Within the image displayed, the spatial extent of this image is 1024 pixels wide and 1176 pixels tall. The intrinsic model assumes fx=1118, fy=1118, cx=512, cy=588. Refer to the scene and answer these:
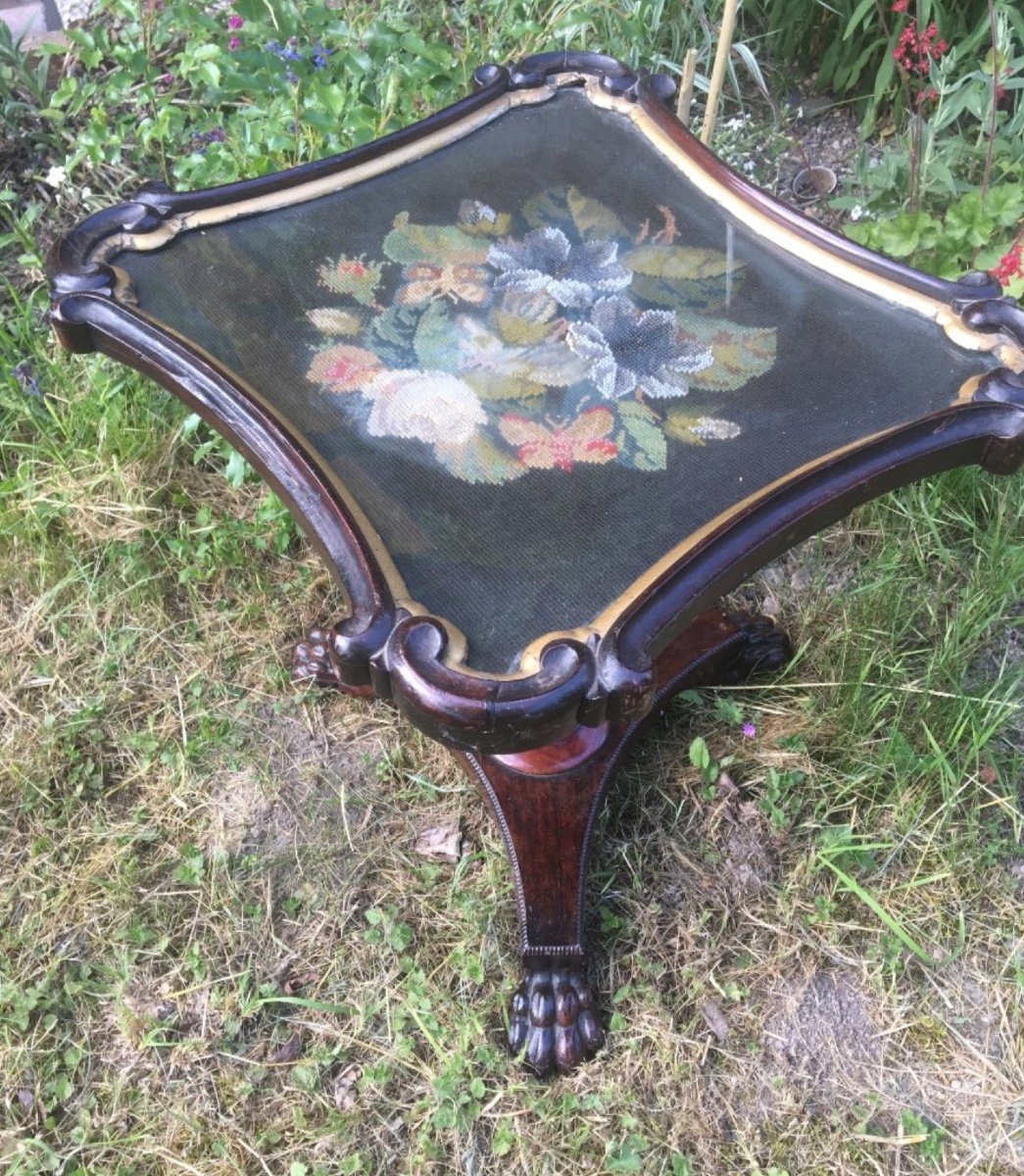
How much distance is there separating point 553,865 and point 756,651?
56 cm

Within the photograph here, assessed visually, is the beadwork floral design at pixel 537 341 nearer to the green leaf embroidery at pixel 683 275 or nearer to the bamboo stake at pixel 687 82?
the green leaf embroidery at pixel 683 275

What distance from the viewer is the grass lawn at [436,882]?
4.97 ft

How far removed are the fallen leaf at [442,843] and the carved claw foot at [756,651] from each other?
53cm

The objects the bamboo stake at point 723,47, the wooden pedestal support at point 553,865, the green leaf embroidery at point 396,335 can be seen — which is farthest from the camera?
the bamboo stake at point 723,47

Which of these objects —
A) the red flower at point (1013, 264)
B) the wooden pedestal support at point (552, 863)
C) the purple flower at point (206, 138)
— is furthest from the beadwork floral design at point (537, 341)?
the purple flower at point (206, 138)

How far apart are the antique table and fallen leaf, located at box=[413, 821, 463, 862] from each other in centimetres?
15

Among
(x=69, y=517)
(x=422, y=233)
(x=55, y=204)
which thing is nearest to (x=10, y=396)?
(x=69, y=517)

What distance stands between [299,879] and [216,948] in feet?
0.52

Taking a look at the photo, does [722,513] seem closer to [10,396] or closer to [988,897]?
[988,897]

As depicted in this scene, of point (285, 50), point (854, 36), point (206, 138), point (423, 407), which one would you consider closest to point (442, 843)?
point (423, 407)

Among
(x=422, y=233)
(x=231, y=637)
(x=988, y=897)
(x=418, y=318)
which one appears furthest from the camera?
(x=231, y=637)

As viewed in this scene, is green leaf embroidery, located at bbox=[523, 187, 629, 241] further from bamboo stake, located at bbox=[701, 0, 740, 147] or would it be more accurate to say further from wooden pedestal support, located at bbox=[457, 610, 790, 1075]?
wooden pedestal support, located at bbox=[457, 610, 790, 1075]

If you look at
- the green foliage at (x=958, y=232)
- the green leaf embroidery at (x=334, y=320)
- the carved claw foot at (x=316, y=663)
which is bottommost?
the carved claw foot at (x=316, y=663)

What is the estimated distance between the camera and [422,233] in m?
1.60
